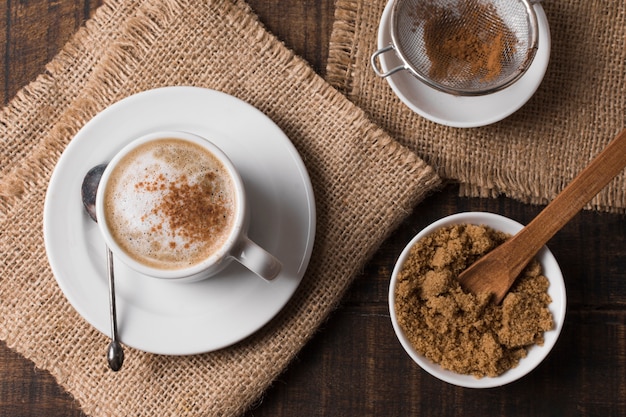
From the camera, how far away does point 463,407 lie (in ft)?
3.91

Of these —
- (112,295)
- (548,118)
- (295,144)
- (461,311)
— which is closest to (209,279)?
(112,295)

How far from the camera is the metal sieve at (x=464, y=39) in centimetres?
112

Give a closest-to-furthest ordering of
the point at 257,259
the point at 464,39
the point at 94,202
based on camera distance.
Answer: the point at 257,259 → the point at 94,202 → the point at 464,39

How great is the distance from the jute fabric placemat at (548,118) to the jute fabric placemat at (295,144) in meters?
0.07

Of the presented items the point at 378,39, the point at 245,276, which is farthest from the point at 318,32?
the point at 245,276

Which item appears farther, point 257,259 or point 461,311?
point 461,311

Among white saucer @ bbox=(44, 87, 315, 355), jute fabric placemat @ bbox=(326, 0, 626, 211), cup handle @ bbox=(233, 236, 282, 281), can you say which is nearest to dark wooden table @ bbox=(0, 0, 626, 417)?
jute fabric placemat @ bbox=(326, 0, 626, 211)

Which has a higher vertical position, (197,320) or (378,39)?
(378,39)

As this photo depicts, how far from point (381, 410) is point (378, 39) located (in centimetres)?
68

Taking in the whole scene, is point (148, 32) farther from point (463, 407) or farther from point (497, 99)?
point (463, 407)

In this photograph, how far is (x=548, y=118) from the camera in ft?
3.88

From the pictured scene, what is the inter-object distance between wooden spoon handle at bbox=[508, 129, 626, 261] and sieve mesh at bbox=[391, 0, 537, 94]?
0.21m

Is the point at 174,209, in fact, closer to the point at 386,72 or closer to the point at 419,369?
the point at 386,72

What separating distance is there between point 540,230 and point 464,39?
0.36m
